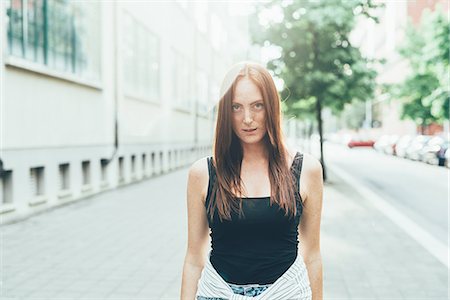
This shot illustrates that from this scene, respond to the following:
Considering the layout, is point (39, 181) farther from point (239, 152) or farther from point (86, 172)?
point (239, 152)

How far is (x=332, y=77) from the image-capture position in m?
17.6

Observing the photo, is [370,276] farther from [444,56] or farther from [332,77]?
[444,56]

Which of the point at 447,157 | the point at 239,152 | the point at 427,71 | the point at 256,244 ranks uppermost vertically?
the point at 427,71

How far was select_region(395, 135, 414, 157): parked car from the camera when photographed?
121 ft

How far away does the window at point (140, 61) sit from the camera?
18.0 metres

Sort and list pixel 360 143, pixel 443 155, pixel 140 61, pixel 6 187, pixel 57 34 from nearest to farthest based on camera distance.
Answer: pixel 6 187 → pixel 57 34 → pixel 140 61 → pixel 443 155 → pixel 360 143

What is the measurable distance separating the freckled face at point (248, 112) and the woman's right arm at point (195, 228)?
0.60ft

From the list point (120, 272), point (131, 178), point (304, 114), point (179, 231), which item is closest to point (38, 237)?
point (179, 231)

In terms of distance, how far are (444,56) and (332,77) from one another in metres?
15.7

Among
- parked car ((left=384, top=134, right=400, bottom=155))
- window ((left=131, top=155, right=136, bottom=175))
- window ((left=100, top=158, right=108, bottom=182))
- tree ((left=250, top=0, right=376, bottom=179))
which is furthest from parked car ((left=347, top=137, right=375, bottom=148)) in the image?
window ((left=100, top=158, right=108, bottom=182))

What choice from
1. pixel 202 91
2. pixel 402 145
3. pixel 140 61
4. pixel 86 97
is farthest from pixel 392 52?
pixel 86 97

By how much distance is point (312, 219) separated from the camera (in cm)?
213

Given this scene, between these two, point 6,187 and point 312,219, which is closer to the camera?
point 312,219

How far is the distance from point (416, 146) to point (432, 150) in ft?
10.6
